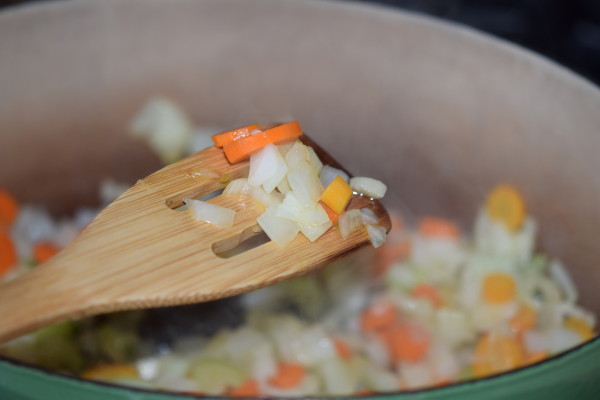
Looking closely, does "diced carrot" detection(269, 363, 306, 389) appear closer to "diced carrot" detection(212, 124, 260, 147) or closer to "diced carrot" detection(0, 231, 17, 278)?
"diced carrot" detection(212, 124, 260, 147)

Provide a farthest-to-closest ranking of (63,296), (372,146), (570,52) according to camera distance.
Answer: (570,52) → (372,146) → (63,296)

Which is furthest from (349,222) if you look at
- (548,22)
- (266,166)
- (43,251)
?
(548,22)

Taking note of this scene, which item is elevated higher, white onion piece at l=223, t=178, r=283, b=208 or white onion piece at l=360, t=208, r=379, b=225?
white onion piece at l=223, t=178, r=283, b=208

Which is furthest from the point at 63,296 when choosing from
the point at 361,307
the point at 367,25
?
the point at 367,25

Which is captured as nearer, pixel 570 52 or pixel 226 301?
pixel 226 301

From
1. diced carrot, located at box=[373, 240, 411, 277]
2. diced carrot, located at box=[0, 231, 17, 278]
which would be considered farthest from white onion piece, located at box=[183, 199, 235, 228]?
diced carrot, located at box=[0, 231, 17, 278]

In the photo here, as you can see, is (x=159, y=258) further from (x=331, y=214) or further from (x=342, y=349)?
(x=342, y=349)

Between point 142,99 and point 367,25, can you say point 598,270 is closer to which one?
point 367,25
